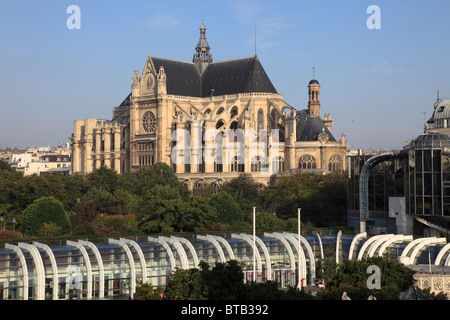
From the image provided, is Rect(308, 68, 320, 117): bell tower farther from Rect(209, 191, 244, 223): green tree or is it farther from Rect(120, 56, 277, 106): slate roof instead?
Rect(209, 191, 244, 223): green tree

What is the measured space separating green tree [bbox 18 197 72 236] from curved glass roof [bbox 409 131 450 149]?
31.7 metres

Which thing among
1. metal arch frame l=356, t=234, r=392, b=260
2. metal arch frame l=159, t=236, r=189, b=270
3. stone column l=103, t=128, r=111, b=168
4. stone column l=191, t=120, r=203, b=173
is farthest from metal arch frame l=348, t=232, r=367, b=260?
stone column l=103, t=128, r=111, b=168

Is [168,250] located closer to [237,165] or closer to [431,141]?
[431,141]

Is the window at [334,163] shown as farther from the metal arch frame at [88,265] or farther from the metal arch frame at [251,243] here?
the metal arch frame at [88,265]

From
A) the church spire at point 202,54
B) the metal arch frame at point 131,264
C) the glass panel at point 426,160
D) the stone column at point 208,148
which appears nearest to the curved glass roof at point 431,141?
the glass panel at point 426,160

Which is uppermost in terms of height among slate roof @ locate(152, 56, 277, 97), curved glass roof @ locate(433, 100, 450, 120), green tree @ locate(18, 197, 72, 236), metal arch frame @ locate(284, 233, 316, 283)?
slate roof @ locate(152, 56, 277, 97)

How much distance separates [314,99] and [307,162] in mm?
15280

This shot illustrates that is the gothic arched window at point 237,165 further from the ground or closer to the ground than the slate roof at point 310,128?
closer to the ground

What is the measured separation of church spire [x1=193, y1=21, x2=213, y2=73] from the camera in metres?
134

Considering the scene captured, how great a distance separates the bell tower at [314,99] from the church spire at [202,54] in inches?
783

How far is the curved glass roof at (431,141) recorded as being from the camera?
61812 millimetres

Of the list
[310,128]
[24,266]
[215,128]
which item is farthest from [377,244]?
[215,128]

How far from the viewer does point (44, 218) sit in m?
69.4
